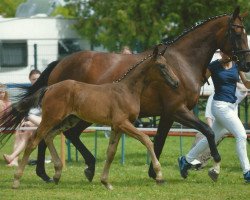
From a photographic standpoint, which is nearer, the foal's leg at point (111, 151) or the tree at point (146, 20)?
the foal's leg at point (111, 151)

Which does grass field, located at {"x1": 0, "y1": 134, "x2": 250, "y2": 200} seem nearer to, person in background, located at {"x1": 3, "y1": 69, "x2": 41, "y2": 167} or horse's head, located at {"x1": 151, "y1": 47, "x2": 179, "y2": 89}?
person in background, located at {"x1": 3, "y1": 69, "x2": 41, "y2": 167}

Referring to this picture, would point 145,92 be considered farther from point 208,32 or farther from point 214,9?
point 214,9

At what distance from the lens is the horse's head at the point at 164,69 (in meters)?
9.95

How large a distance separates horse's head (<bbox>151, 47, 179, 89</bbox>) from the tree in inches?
816

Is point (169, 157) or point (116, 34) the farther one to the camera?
point (116, 34)

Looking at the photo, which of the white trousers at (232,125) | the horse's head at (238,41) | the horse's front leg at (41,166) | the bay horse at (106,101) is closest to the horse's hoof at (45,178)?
the horse's front leg at (41,166)

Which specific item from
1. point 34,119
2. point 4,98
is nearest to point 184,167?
point 34,119

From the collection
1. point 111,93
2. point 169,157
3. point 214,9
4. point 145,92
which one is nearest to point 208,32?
point 145,92

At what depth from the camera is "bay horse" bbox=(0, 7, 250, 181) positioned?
10.5 meters

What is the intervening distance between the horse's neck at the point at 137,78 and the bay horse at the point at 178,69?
60 cm

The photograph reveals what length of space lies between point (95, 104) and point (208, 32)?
206 cm

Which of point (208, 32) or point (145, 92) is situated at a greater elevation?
point (208, 32)

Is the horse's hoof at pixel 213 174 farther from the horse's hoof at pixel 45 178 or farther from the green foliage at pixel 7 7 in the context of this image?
the green foliage at pixel 7 7

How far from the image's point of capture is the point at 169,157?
14758 millimetres
